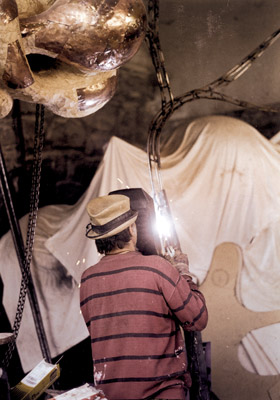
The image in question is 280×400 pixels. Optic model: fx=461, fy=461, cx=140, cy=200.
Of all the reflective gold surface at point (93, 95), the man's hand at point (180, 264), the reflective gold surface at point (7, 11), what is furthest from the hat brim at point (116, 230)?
the reflective gold surface at point (7, 11)

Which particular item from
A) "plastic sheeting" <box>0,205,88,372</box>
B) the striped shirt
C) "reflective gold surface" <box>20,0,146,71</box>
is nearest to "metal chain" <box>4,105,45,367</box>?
"plastic sheeting" <box>0,205,88,372</box>

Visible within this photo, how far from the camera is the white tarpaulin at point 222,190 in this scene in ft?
8.75

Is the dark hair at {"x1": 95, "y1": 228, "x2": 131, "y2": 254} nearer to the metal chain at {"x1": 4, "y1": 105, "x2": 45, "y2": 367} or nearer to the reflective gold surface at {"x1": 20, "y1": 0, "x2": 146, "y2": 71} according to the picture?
the reflective gold surface at {"x1": 20, "y1": 0, "x2": 146, "y2": 71}

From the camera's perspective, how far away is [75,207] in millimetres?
2988

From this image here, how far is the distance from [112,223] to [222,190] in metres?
1.04

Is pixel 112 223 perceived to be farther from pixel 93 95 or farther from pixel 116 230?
pixel 93 95

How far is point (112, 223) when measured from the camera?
1.90m

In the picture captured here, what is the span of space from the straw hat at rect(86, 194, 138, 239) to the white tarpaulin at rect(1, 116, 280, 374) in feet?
2.97

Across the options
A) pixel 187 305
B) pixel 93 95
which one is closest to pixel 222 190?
pixel 93 95

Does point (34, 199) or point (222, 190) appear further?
point (34, 199)

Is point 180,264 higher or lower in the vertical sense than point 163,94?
lower

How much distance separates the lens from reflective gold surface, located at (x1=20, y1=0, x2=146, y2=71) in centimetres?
177

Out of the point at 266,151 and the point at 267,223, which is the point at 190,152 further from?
the point at 267,223

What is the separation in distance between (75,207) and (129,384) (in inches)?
56.2
